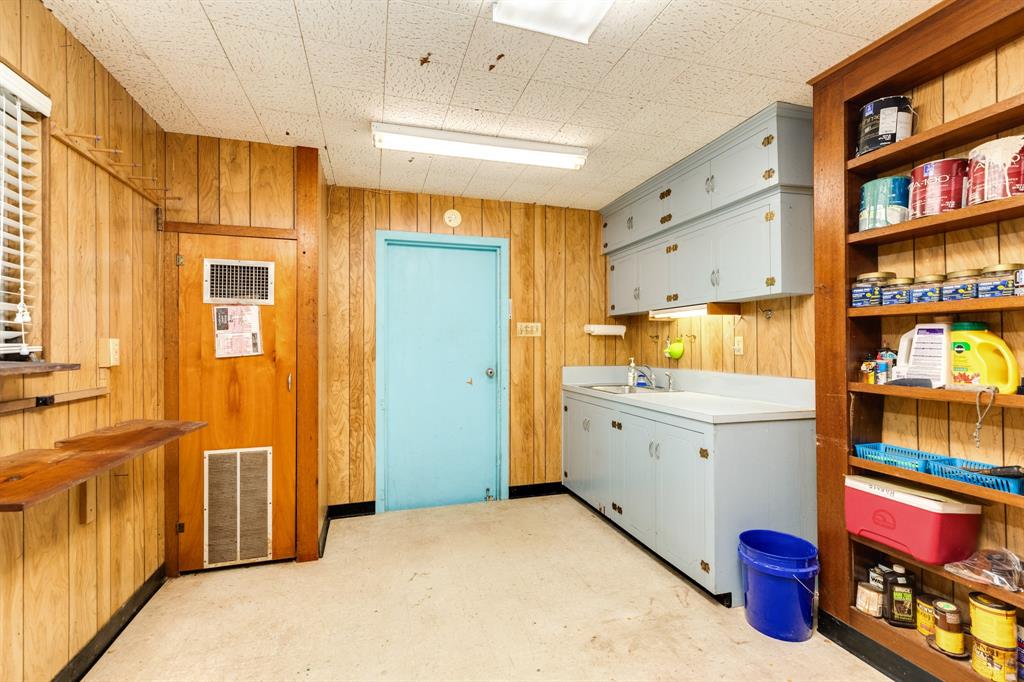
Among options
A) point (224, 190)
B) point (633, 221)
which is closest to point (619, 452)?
point (633, 221)

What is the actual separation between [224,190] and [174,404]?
4.31 feet

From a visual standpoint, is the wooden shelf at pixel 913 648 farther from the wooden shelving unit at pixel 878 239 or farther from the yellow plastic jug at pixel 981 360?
the yellow plastic jug at pixel 981 360

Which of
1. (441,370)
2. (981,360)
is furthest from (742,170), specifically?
(441,370)

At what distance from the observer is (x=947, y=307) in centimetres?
172

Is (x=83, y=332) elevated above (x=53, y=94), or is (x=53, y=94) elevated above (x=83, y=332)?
(x=53, y=94)

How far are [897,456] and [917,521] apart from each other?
0.28 m

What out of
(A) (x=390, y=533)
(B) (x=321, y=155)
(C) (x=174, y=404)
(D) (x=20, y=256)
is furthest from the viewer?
(A) (x=390, y=533)

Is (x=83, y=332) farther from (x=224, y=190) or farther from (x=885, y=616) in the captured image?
(x=885, y=616)

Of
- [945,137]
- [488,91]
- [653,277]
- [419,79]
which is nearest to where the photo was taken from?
[945,137]

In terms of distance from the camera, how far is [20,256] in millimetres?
1554

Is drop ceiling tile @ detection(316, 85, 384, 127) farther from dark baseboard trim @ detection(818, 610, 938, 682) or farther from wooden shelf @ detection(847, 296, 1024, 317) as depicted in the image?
dark baseboard trim @ detection(818, 610, 938, 682)

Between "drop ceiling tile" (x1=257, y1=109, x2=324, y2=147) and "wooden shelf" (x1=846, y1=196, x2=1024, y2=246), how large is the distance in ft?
9.28

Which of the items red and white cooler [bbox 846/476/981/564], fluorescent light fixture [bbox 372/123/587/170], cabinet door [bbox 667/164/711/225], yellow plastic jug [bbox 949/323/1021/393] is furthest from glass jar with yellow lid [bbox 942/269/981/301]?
fluorescent light fixture [bbox 372/123/587/170]

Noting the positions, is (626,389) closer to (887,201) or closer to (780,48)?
(887,201)
